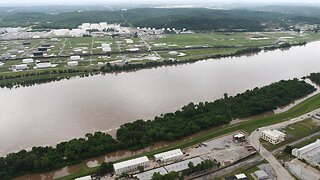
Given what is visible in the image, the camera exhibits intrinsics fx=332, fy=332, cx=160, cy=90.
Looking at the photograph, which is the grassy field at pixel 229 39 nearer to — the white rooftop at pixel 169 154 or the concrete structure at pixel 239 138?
the concrete structure at pixel 239 138

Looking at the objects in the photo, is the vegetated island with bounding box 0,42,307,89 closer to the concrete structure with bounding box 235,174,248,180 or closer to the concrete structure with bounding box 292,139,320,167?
the concrete structure with bounding box 292,139,320,167

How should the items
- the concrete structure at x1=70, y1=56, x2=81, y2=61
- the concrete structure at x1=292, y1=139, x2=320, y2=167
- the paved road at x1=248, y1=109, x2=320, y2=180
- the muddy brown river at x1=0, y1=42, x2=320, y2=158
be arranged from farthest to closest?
the concrete structure at x1=70, y1=56, x2=81, y2=61, the muddy brown river at x1=0, y1=42, x2=320, y2=158, the concrete structure at x1=292, y1=139, x2=320, y2=167, the paved road at x1=248, y1=109, x2=320, y2=180

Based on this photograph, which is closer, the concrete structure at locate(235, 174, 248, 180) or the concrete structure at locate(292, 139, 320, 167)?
the concrete structure at locate(235, 174, 248, 180)

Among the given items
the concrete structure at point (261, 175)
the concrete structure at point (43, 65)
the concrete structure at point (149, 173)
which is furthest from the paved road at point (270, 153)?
the concrete structure at point (43, 65)

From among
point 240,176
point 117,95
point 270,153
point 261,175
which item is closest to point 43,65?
point 117,95

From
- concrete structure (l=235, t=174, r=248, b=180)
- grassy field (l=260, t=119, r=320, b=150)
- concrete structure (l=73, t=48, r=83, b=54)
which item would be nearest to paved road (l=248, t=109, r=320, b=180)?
grassy field (l=260, t=119, r=320, b=150)
